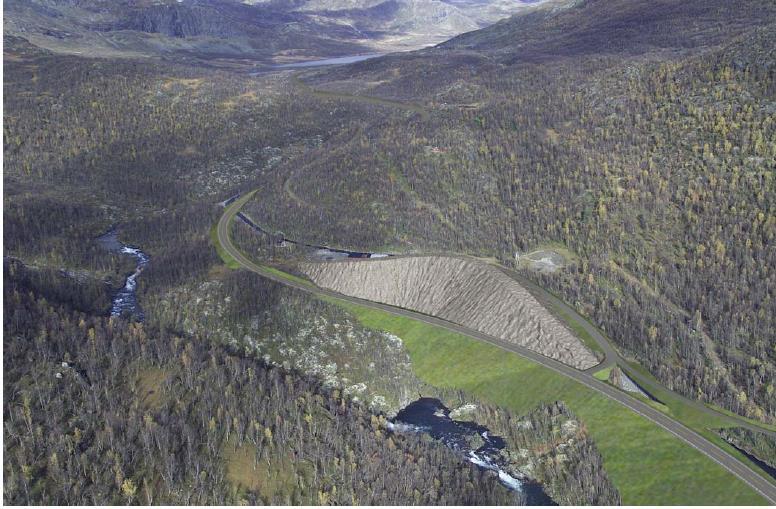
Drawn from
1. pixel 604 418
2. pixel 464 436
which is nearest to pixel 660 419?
pixel 604 418

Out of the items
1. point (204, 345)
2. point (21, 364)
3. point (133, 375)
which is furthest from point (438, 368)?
point (21, 364)

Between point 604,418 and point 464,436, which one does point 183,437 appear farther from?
point 604,418

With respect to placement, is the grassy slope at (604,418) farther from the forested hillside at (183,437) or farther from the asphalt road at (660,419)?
the forested hillside at (183,437)

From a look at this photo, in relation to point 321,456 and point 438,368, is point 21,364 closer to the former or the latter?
point 321,456

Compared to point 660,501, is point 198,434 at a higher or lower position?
higher

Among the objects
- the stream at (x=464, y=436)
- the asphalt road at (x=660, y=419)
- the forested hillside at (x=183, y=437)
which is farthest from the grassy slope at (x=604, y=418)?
the forested hillside at (x=183, y=437)

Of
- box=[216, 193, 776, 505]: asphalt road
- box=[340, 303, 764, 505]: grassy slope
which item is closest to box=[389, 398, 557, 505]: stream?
box=[340, 303, 764, 505]: grassy slope

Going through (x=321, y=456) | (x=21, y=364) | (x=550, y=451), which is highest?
(x=21, y=364)
